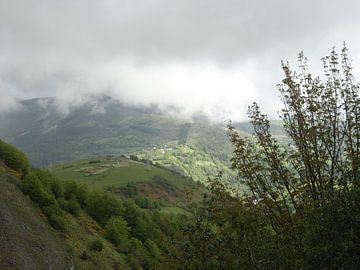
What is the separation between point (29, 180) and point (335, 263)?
60523 mm

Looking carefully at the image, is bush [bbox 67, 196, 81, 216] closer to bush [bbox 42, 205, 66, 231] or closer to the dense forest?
bush [bbox 42, 205, 66, 231]

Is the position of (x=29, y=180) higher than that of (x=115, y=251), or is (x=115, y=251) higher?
(x=29, y=180)

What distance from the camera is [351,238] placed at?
13438mm

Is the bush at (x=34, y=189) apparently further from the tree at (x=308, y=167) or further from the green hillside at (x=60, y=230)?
the tree at (x=308, y=167)

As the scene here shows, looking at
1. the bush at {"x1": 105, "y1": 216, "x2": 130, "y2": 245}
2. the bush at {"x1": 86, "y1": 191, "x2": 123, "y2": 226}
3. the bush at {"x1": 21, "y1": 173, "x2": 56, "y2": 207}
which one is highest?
the bush at {"x1": 21, "y1": 173, "x2": 56, "y2": 207}

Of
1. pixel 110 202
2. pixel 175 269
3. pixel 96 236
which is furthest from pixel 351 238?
pixel 110 202

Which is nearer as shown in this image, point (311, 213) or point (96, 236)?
point (311, 213)

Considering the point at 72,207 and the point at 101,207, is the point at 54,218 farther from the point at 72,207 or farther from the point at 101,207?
the point at 101,207

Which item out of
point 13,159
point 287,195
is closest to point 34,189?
point 13,159

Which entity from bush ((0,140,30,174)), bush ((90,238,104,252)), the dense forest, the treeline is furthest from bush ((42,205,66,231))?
the dense forest

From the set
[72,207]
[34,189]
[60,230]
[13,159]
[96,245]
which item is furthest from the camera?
[72,207]

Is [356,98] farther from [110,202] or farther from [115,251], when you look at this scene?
[110,202]

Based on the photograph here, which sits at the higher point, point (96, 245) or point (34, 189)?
point (34, 189)

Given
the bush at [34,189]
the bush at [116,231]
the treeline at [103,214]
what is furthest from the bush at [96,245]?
the bush at [116,231]
